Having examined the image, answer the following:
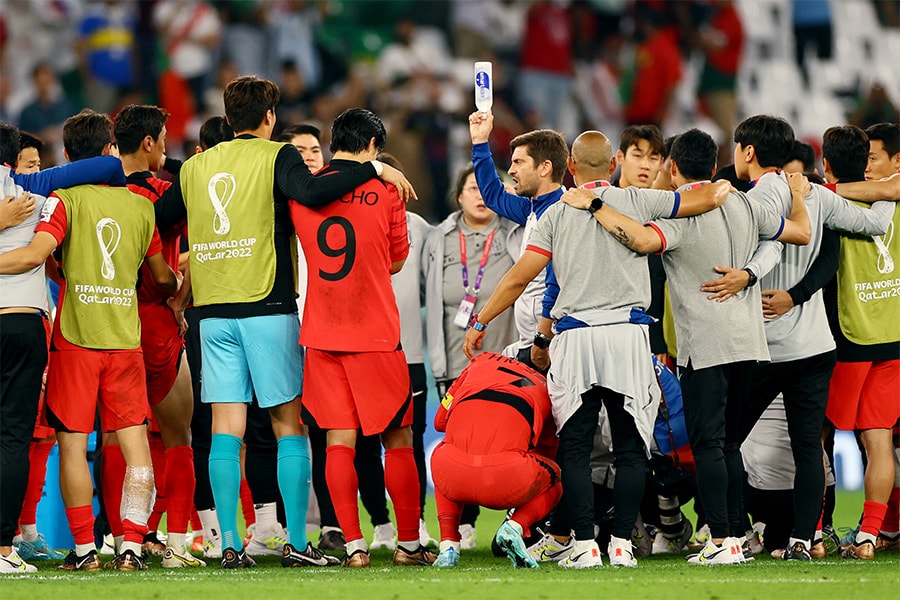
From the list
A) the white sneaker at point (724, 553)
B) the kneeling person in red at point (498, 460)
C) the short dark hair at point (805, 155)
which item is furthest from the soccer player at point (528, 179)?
the short dark hair at point (805, 155)

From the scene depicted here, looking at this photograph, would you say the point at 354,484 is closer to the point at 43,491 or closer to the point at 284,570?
the point at 284,570

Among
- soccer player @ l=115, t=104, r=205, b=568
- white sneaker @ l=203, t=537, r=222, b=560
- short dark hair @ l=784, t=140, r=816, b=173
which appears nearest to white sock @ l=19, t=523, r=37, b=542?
soccer player @ l=115, t=104, r=205, b=568

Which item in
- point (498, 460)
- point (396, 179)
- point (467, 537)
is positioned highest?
point (396, 179)

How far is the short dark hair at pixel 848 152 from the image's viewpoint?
22.7 feet

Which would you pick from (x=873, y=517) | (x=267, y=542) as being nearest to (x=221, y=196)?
(x=267, y=542)

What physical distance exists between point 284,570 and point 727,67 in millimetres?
11881

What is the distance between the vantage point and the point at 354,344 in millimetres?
6266

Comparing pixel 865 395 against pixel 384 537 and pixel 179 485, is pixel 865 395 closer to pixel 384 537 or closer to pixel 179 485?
pixel 384 537

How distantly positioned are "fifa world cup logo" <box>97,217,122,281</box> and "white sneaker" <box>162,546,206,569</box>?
138 cm

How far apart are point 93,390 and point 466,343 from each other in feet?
6.04

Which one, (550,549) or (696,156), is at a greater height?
(696,156)

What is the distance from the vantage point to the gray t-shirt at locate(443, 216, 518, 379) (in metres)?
7.74

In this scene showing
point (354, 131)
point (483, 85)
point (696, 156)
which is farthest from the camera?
point (483, 85)

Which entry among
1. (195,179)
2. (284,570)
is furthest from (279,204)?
(284,570)
